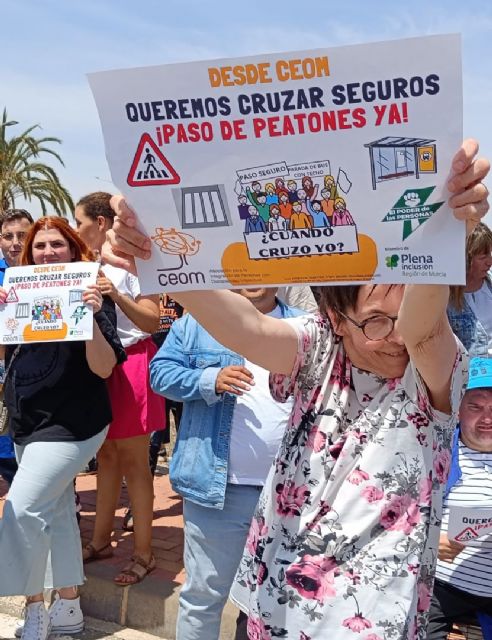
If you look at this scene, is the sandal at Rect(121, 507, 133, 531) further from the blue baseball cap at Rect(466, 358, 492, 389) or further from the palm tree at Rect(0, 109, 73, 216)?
the palm tree at Rect(0, 109, 73, 216)

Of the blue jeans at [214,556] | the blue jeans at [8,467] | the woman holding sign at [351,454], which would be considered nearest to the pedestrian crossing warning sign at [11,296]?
the blue jeans at [8,467]

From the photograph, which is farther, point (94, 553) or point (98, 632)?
point (94, 553)

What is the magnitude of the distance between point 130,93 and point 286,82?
307 mm

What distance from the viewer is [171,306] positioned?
601cm

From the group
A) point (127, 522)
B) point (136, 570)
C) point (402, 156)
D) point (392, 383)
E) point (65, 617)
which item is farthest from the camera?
point (127, 522)

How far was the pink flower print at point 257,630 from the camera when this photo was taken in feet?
5.82

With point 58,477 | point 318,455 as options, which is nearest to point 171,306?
point 58,477

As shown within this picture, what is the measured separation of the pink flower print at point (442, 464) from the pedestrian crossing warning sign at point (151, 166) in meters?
0.83

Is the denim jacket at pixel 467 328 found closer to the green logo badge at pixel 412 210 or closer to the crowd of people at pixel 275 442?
the crowd of people at pixel 275 442

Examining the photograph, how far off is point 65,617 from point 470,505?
7.23 feet

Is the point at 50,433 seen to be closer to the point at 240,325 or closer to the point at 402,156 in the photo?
the point at 240,325

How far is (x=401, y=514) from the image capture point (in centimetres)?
168

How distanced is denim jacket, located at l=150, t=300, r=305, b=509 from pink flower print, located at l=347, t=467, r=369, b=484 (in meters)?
1.14

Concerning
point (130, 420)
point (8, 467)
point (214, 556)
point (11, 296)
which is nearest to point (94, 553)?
point (8, 467)
